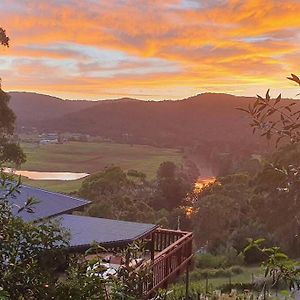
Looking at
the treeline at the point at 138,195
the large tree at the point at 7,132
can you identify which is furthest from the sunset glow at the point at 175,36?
the treeline at the point at 138,195

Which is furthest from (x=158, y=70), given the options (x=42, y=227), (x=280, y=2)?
(x=42, y=227)

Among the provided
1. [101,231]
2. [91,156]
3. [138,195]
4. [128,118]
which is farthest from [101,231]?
[128,118]

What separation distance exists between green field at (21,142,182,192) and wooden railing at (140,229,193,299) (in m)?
25.1

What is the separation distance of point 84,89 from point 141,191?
22.0ft

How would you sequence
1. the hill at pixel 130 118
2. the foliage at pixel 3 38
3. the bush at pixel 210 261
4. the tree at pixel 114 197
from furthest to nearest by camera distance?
the hill at pixel 130 118 → the tree at pixel 114 197 → the bush at pixel 210 261 → the foliage at pixel 3 38

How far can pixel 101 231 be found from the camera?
7.80m

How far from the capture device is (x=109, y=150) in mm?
44500

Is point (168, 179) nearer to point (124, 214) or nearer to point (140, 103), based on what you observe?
point (124, 214)

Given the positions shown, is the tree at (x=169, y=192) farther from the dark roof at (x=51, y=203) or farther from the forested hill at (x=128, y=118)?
the dark roof at (x=51, y=203)

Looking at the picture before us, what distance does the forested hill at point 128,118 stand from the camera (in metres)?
37.5

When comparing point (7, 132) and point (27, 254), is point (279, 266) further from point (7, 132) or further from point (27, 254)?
point (7, 132)

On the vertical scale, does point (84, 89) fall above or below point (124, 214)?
above

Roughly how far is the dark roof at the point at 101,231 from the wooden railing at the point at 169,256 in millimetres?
574

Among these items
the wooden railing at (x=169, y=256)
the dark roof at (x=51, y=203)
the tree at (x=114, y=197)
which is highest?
the dark roof at (x=51, y=203)
